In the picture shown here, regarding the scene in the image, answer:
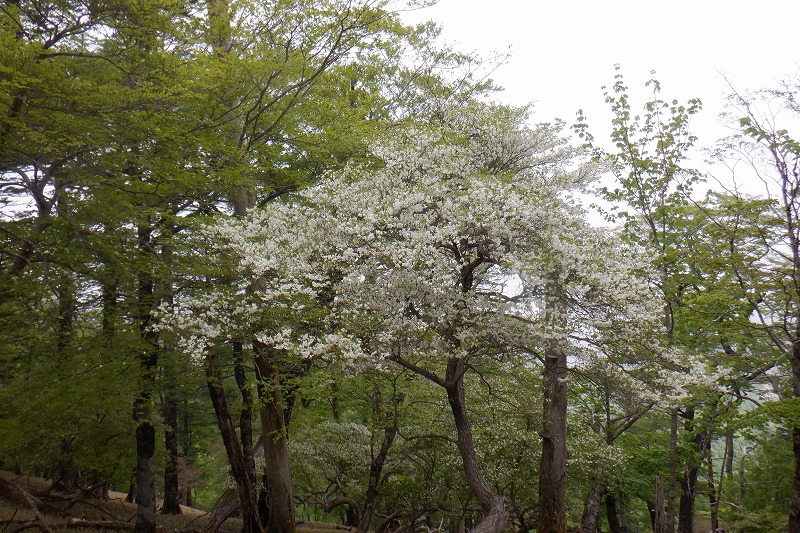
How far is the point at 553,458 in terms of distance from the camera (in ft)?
42.5

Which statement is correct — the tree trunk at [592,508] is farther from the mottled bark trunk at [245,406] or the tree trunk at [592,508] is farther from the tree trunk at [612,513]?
the mottled bark trunk at [245,406]

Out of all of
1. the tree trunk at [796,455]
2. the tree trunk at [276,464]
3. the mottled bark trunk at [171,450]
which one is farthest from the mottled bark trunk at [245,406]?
the tree trunk at [796,455]

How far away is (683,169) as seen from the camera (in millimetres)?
12969

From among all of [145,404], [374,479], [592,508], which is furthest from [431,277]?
[592,508]

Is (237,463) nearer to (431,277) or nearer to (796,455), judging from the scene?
(431,277)

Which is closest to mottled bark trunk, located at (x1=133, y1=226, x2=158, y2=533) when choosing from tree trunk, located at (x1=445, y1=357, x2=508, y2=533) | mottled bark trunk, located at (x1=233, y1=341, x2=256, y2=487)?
mottled bark trunk, located at (x1=233, y1=341, x2=256, y2=487)

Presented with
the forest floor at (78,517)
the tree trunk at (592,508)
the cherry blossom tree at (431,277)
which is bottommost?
the forest floor at (78,517)

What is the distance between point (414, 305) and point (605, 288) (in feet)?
10.0

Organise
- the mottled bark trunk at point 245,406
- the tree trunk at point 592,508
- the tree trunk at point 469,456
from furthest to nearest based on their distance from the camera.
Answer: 1. the tree trunk at point 592,508
2. the mottled bark trunk at point 245,406
3. the tree trunk at point 469,456

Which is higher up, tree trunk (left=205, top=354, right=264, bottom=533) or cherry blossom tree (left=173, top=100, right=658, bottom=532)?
cherry blossom tree (left=173, top=100, right=658, bottom=532)

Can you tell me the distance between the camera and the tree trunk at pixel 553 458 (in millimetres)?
12602

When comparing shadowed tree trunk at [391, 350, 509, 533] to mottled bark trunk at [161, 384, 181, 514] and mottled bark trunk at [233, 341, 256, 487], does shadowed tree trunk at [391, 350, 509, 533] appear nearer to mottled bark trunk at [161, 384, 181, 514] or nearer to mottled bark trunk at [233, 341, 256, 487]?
mottled bark trunk at [233, 341, 256, 487]

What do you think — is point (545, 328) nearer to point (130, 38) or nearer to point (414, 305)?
point (414, 305)

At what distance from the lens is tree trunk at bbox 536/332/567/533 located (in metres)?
12.6
